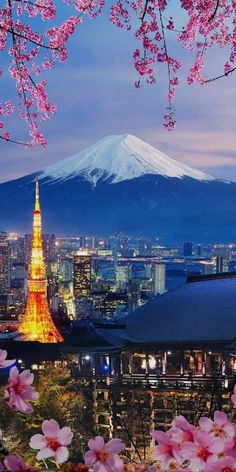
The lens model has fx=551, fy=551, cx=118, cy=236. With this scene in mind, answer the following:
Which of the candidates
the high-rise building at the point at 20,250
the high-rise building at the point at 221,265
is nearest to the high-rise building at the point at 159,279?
the high-rise building at the point at 221,265

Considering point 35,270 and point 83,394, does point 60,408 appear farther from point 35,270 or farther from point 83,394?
point 35,270

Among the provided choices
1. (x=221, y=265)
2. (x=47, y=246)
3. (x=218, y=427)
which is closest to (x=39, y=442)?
(x=218, y=427)

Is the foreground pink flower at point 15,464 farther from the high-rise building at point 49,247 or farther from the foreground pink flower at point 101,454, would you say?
the high-rise building at point 49,247

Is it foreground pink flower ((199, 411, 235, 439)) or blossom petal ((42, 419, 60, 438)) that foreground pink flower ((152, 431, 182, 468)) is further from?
blossom petal ((42, 419, 60, 438))

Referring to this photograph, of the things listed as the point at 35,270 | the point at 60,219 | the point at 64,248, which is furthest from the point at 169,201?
the point at 35,270

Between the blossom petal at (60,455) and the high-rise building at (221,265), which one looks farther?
the high-rise building at (221,265)

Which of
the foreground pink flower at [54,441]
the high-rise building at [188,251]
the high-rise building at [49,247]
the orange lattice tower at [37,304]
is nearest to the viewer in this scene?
the foreground pink flower at [54,441]
